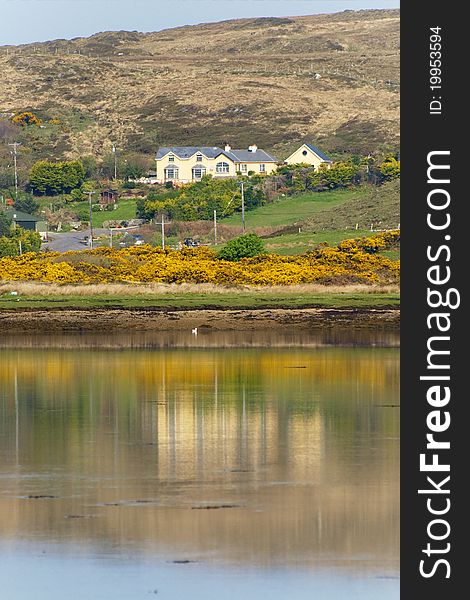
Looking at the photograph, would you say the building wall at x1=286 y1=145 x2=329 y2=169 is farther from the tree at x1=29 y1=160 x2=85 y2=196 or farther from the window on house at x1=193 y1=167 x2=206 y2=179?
the tree at x1=29 y1=160 x2=85 y2=196

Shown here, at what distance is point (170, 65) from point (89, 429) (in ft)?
492

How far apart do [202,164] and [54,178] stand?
38.8 feet

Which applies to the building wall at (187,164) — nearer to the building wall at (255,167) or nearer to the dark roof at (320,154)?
the building wall at (255,167)

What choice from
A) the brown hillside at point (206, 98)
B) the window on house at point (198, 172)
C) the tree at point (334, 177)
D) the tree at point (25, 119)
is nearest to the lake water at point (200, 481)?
the tree at point (334, 177)

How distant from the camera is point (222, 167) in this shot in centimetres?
11300

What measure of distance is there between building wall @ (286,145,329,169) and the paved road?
27.2 metres

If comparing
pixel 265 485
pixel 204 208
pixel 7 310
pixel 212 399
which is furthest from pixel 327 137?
pixel 265 485

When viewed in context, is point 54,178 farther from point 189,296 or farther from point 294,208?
point 189,296

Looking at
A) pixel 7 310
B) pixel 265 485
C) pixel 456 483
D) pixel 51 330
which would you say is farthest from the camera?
pixel 7 310

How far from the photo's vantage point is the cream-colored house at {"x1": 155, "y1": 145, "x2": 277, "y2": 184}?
113062 mm

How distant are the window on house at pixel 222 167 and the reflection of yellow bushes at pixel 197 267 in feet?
172

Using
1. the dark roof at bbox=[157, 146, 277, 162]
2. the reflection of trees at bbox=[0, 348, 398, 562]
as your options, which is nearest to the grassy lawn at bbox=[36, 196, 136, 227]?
the dark roof at bbox=[157, 146, 277, 162]

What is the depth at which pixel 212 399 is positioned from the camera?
86.9 feet

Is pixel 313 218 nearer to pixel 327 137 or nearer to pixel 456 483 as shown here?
pixel 327 137
